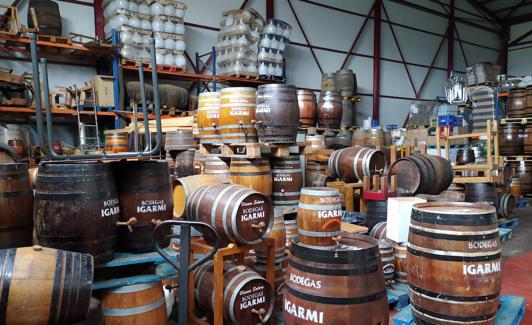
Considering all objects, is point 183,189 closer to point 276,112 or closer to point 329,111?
point 276,112

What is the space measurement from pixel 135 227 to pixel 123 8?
8023mm

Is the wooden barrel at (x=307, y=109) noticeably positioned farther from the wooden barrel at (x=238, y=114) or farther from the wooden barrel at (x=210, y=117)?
the wooden barrel at (x=238, y=114)

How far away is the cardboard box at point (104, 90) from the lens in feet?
30.0

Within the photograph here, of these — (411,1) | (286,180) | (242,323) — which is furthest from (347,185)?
(411,1)

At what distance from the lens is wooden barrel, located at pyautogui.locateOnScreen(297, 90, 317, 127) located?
7551 mm

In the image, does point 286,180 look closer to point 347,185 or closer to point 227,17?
point 347,185

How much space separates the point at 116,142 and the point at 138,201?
17.8 feet

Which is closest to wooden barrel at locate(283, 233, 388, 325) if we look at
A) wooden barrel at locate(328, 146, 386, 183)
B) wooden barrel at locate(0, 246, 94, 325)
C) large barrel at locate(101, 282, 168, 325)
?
large barrel at locate(101, 282, 168, 325)

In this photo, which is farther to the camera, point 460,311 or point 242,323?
point 242,323

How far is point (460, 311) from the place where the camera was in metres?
2.54

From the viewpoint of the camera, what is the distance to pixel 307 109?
7.70 meters

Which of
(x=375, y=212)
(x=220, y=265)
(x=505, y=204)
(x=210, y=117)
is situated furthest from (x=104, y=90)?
(x=505, y=204)

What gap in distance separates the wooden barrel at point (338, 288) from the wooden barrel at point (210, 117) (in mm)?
3316

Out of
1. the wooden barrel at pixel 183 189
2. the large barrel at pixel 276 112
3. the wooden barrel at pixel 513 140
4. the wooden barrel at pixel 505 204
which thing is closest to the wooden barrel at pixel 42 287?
the wooden barrel at pixel 183 189
